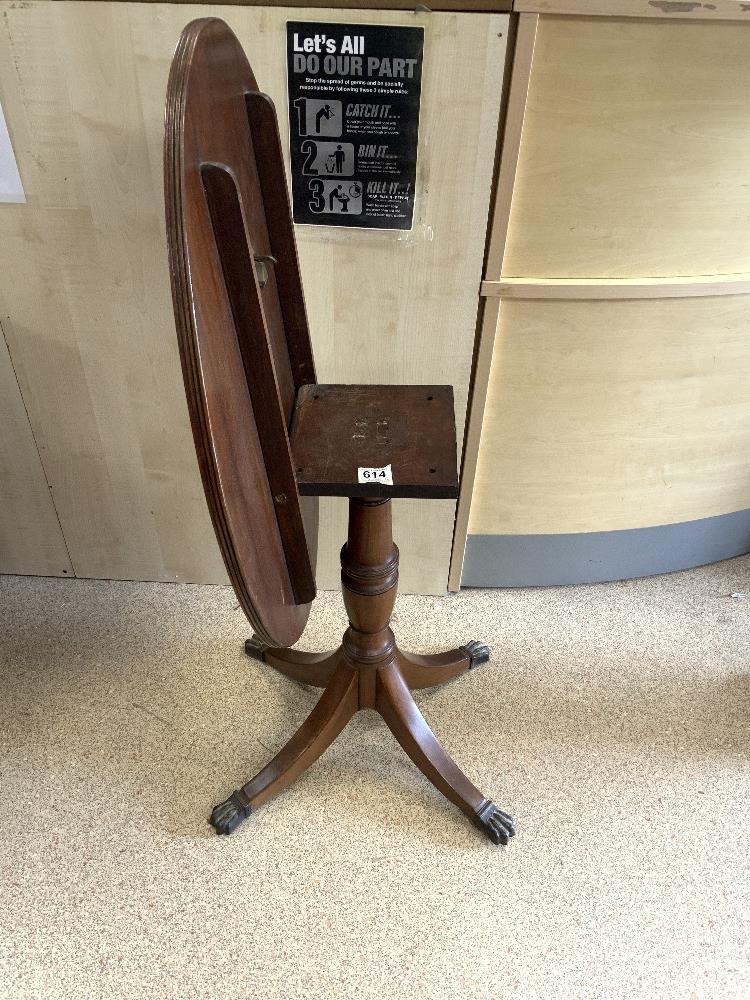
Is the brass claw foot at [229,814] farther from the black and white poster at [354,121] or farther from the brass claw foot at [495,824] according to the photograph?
the black and white poster at [354,121]

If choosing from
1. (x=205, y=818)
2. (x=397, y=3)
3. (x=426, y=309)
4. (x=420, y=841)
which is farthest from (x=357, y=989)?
(x=397, y=3)

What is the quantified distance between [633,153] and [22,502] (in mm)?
1637

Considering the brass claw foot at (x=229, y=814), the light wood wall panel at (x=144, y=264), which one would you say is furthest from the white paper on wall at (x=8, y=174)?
the brass claw foot at (x=229, y=814)

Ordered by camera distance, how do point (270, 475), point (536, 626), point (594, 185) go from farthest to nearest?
point (536, 626) → point (594, 185) → point (270, 475)

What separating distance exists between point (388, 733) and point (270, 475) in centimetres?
83

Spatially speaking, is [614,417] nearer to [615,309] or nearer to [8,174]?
[615,309]

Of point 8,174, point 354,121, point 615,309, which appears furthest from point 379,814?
point 8,174

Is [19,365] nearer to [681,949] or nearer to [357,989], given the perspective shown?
[357,989]

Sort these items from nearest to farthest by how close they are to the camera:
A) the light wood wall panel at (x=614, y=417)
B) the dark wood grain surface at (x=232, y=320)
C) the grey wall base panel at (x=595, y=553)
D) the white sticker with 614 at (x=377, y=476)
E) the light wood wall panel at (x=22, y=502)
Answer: the dark wood grain surface at (x=232, y=320) → the white sticker with 614 at (x=377, y=476) → the light wood wall panel at (x=614, y=417) → the light wood wall panel at (x=22, y=502) → the grey wall base panel at (x=595, y=553)

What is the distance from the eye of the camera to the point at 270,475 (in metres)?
0.98

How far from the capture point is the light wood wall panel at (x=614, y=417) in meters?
1.48

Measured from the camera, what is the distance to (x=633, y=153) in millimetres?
1279

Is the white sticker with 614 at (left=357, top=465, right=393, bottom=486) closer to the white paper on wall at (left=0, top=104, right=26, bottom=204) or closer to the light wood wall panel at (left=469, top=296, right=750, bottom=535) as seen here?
the light wood wall panel at (left=469, top=296, right=750, bottom=535)

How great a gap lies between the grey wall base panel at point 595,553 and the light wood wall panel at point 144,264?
0.50 ft
